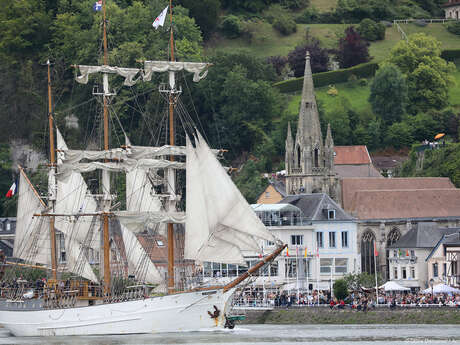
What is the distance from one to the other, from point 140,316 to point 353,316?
562 inches

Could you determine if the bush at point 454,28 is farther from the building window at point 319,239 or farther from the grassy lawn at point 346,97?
the building window at point 319,239

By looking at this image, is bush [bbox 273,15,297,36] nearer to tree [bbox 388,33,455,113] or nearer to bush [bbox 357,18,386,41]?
bush [bbox 357,18,386,41]

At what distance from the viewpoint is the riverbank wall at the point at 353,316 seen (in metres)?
92.5

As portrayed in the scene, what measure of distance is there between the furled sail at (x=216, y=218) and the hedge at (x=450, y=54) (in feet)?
325

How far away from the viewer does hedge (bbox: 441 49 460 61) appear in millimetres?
182875

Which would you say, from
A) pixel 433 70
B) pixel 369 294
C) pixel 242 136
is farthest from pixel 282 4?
pixel 369 294

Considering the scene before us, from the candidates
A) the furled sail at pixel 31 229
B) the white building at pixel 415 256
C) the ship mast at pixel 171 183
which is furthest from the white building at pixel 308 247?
the ship mast at pixel 171 183

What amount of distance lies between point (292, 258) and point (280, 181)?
88.9 feet

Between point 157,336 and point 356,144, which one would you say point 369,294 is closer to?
point 157,336

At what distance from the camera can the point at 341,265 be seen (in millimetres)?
119000

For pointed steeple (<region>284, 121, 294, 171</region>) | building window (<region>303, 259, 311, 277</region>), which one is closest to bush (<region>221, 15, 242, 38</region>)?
pointed steeple (<region>284, 121, 294, 171</region>)

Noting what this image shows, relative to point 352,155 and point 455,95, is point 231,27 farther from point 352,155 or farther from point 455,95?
point 352,155

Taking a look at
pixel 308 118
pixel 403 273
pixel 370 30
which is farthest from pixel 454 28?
pixel 403 273

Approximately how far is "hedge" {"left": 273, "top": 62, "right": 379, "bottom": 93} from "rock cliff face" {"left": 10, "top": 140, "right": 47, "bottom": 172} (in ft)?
101
